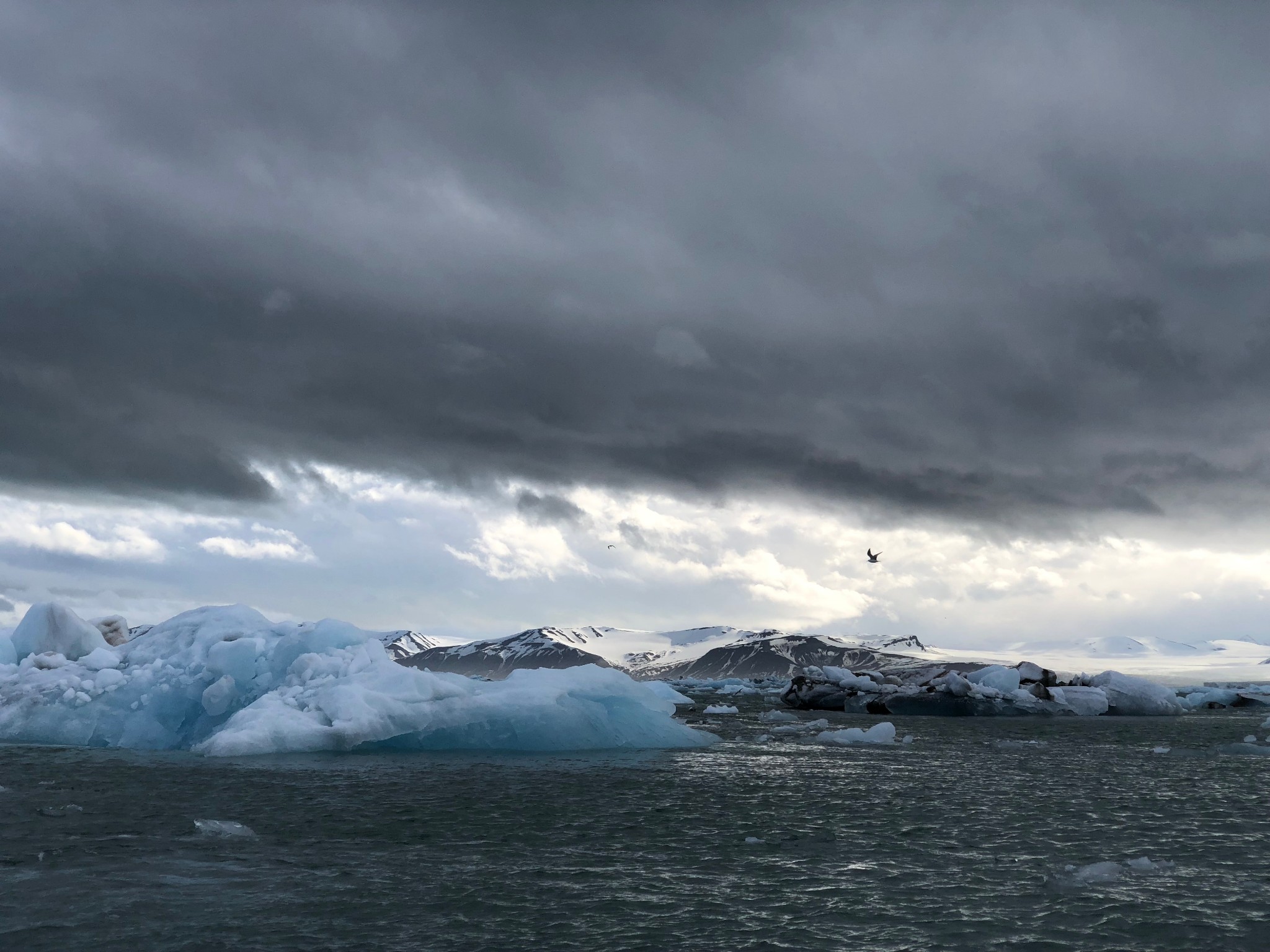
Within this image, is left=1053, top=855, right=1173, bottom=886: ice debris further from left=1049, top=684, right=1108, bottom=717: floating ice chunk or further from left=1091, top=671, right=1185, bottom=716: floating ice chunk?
left=1091, top=671, right=1185, bottom=716: floating ice chunk

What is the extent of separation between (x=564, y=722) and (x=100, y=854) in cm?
1757

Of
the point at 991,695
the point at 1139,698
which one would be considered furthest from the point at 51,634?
the point at 1139,698

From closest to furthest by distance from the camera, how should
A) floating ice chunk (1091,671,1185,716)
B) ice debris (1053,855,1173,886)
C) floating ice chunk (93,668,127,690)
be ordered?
ice debris (1053,855,1173,886), floating ice chunk (93,668,127,690), floating ice chunk (1091,671,1185,716)

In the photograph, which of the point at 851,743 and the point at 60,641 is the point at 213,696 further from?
the point at 851,743

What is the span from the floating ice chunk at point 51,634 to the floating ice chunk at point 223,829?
23380 millimetres

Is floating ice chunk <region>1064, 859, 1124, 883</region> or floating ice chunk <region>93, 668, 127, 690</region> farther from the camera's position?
floating ice chunk <region>93, 668, 127, 690</region>

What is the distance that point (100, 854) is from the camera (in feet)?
44.6

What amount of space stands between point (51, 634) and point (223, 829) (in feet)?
82.0

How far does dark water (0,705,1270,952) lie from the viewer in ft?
33.1

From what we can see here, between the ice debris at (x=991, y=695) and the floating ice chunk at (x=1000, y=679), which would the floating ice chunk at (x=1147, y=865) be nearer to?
the ice debris at (x=991, y=695)

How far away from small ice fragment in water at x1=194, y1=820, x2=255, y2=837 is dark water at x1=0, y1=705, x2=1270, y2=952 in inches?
9.1

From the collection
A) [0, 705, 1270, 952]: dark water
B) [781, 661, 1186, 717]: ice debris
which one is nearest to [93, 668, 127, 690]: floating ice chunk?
[0, 705, 1270, 952]: dark water

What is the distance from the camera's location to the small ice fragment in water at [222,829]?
15000 mm

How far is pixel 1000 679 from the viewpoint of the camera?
62531 millimetres
